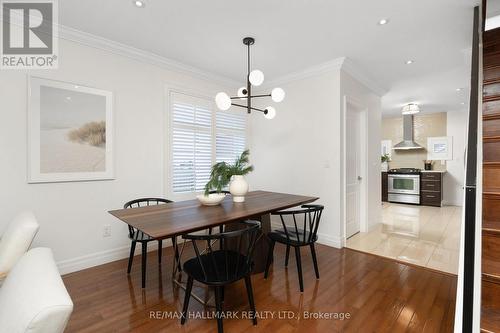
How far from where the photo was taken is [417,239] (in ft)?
12.4

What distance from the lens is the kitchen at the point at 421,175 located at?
4492 millimetres

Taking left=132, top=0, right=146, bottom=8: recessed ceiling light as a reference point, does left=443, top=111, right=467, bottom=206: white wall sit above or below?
below

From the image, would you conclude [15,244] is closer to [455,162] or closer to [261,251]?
[261,251]

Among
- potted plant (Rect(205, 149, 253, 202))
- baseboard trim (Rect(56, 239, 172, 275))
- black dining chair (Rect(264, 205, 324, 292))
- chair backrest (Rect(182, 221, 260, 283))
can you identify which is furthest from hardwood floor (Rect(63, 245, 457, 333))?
potted plant (Rect(205, 149, 253, 202))

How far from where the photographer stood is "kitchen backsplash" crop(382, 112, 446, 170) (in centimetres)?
680

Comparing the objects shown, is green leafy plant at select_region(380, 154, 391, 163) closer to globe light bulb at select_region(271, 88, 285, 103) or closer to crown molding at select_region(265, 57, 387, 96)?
crown molding at select_region(265, 57, 387, 96)

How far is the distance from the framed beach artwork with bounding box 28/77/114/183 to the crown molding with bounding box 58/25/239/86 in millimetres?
521

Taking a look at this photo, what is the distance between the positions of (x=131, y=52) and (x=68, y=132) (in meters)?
1.25

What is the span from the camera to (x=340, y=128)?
3.50 m

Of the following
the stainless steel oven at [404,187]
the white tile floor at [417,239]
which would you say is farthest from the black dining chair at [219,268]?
the stainless steel oven at [404,187]

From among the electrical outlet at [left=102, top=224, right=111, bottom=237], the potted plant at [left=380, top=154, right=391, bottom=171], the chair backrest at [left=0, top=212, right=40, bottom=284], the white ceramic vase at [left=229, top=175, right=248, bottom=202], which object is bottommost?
→ the electrical outlet at [left=102, top=224, right=111, bottom=237]

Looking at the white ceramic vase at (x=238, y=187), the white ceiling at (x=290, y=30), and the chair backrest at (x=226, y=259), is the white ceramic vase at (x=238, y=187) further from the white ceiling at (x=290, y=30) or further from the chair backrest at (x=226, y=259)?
the white ceiling at (x=290, y=30)

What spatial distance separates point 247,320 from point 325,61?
3332mm

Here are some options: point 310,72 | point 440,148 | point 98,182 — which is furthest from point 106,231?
point 440,148
